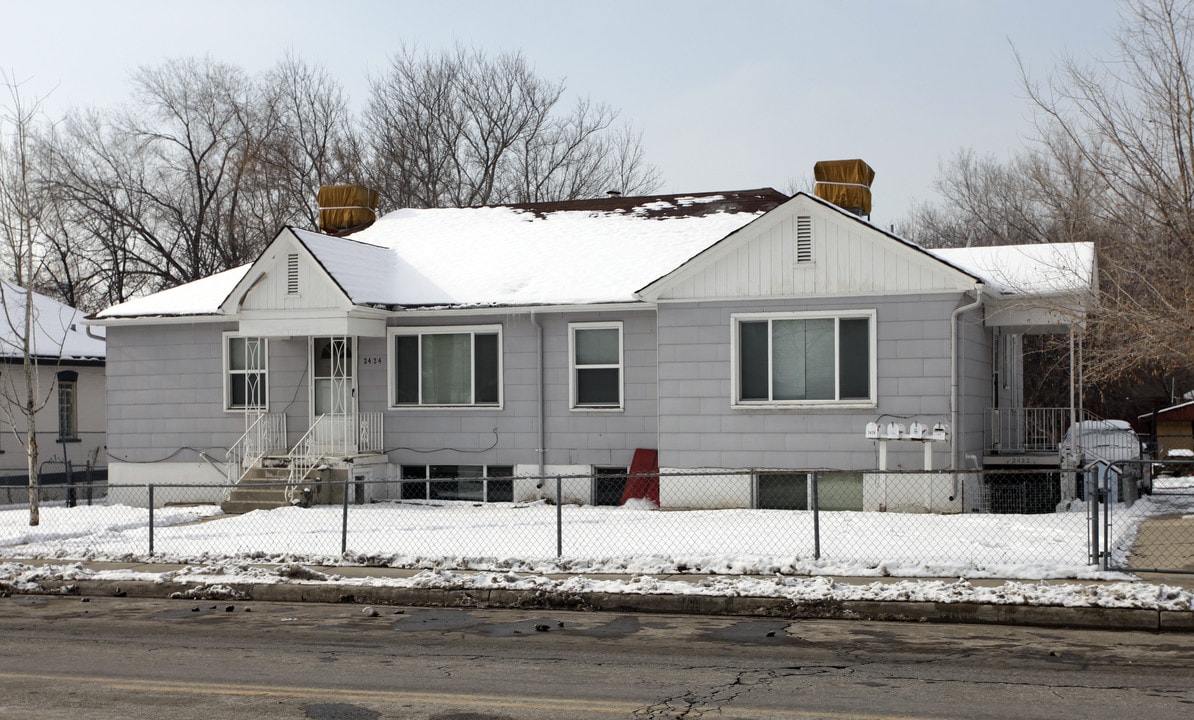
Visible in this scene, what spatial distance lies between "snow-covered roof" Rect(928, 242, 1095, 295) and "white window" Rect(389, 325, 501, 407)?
7.59 m

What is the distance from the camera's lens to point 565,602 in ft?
39.0

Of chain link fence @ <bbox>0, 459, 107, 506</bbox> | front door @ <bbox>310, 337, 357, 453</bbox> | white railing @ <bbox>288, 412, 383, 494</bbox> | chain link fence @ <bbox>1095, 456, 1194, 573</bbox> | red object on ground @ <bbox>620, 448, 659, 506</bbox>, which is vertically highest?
front door @ <bbox>310, 337, 357, 453</bbox>

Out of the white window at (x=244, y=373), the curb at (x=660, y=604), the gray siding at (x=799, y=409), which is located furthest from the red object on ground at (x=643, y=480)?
the curb at (x=660, y=604)

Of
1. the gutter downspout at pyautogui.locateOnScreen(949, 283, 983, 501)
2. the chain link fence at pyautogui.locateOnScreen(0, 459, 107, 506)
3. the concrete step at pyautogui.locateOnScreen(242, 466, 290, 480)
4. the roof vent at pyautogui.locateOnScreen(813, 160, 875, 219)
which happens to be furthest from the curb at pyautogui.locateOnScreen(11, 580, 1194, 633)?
the chain link fence at pyautogui.locateOnScreen(0, 459, 107, 506)

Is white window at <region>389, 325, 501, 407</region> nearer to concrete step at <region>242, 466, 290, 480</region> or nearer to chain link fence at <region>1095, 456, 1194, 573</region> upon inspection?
concrete step at <region>242, 466, 290, 480</region>

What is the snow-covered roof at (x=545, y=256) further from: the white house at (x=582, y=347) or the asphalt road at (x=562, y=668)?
the asphalt road at (x=562, y=668)

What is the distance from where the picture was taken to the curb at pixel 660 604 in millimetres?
10477

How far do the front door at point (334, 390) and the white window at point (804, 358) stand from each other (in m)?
6.94

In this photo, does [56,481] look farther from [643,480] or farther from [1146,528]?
[1146,528]

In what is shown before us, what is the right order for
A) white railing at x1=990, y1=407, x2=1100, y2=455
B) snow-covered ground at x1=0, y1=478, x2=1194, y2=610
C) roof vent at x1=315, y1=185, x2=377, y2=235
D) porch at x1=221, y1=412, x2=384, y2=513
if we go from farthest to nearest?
roof vent at x1=315, y1=185, x2=377, y2=235 < porch at x1=221, y1=412, x2=384, y2=513 < white railing at x1=990, y1=407, x2=1100, y2=455 < snow-covered ground at x1=0, y1=478, x2=1194, y2=610

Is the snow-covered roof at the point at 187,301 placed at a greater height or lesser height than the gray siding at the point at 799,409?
greater

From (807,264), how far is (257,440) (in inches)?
408

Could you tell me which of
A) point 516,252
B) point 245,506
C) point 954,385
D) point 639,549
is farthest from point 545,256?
point 639,549

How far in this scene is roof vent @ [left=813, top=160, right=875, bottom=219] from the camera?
21484 mm
